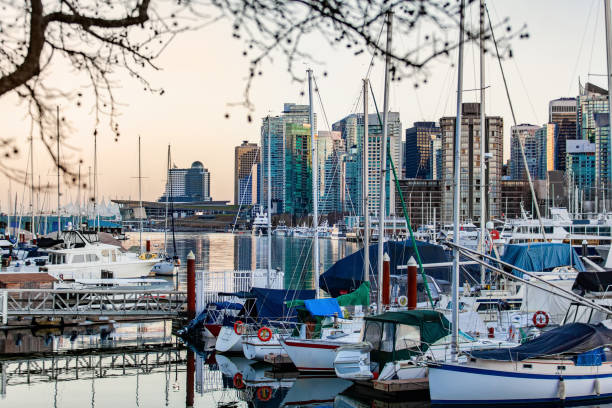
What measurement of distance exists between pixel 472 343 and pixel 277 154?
122 m

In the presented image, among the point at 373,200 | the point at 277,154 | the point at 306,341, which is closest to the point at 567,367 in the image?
the point at 306,341

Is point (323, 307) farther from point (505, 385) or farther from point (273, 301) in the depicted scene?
point (505, 385)

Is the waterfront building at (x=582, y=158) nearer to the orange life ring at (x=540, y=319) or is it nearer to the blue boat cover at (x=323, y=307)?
the orange life ring at (x=540, y=319)

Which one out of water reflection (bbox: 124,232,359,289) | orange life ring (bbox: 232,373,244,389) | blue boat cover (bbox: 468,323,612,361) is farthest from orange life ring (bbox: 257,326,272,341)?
blue boat cover (bbox: 468,323,612,361)

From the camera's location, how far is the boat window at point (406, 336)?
19.0 m

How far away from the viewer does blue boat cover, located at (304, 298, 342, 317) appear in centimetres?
2194

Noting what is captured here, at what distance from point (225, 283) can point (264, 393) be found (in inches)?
416

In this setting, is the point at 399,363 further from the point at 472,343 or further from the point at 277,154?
the point at 277,154

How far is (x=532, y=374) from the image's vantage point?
16.8 metres

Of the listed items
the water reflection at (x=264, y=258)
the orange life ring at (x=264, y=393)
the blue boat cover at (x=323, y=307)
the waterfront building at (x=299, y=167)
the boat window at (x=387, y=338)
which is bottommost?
the orange life ring at (x=264, y=393)

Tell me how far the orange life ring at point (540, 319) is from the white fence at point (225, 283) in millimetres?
11278

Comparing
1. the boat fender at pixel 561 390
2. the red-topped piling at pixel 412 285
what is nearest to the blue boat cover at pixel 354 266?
the red-topped piling at pixel 412 285

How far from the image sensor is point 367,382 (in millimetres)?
19344

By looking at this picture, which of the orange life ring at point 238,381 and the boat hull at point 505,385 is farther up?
the boat hull at point 505,385
